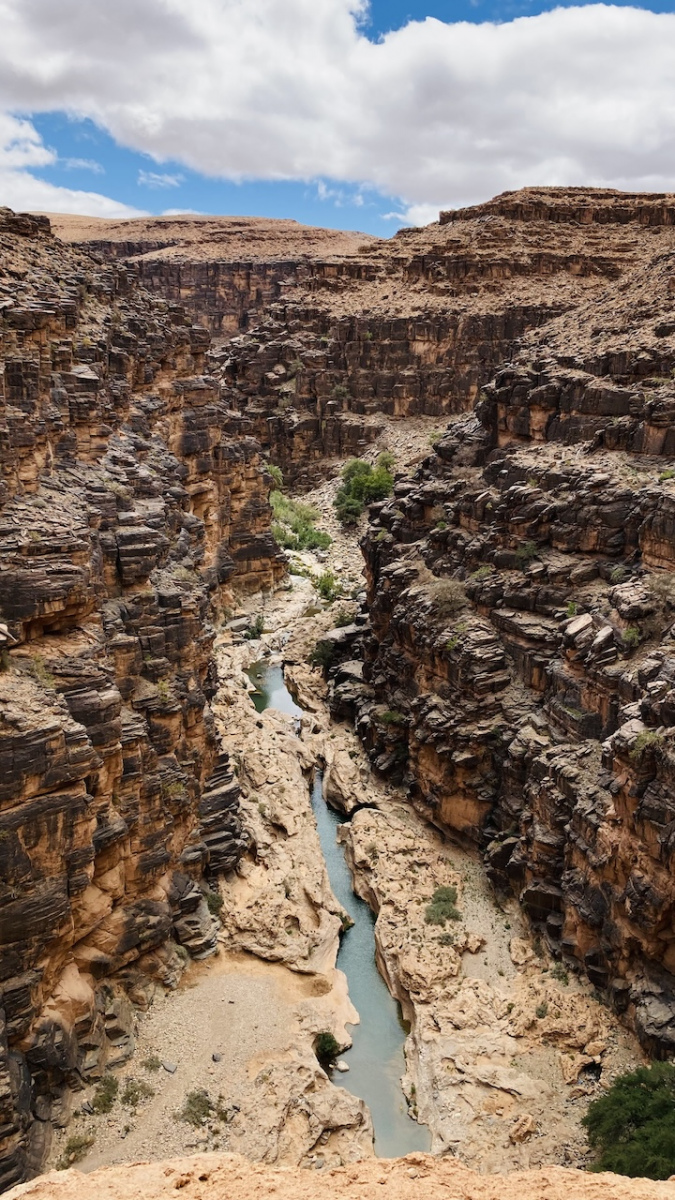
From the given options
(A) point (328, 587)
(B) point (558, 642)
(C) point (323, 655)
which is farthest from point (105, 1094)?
(A) point (328, 587)

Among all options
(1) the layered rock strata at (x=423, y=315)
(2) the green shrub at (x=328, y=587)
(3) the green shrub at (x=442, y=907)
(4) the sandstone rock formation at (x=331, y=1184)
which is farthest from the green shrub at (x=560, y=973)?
(1) the layered rock strata at (x=423, y=315)

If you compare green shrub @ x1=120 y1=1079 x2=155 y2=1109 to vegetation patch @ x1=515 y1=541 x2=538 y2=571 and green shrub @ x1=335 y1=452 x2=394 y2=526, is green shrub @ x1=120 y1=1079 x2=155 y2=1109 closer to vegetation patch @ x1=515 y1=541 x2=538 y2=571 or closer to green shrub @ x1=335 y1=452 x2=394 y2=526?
vegetation patch @ x1=515 y1=541 x2=538 y2=571

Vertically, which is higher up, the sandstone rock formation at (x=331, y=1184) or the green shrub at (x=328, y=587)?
the sandstone rock formation at (x=331, y=1184)

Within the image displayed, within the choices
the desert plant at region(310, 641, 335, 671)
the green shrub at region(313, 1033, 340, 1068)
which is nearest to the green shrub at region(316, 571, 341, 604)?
the desert plant at region(310, 641, 335, 671)

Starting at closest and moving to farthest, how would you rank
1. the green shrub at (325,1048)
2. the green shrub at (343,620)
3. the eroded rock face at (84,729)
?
the eroded rock face at (84,729)
the green shrub at (325,1048)
the green shrub at (343,620)

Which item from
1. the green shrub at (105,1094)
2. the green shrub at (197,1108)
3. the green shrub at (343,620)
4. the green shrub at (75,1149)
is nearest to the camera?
the green shrub at (75,1149)

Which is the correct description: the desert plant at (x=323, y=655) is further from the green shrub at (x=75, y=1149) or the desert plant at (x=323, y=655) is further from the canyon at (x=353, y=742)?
the green shrub at (x=75, y=1149)

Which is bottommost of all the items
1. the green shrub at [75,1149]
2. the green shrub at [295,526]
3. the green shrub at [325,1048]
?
the green shrub at [325,1048]

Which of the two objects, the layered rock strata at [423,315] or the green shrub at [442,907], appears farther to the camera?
the layered rock strata at [423,315]

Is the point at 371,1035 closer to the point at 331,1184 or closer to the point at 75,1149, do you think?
the point at 75,1149
